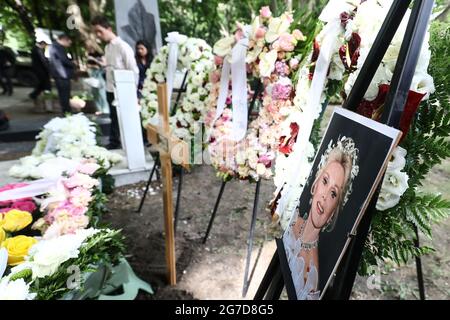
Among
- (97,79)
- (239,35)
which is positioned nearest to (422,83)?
(239,35)

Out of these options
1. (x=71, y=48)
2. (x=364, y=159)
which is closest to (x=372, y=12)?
(x=364, y=159)

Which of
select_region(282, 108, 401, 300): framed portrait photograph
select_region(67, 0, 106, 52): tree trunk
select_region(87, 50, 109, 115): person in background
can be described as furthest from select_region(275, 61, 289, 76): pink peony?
select_region(67, 0, 106, 52): tree trunk

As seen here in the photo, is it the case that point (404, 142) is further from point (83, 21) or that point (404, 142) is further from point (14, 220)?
point (83, 21)

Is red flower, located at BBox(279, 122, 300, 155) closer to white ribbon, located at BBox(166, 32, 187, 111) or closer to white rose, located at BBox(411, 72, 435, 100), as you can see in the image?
white rose, located at BBox(411, 72, 435, 100)

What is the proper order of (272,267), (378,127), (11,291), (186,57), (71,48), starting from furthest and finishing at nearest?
(71,48) → (186,57) → (272,267) → (11,291) → (378,127)

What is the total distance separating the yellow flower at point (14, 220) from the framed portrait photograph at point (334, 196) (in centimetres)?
113

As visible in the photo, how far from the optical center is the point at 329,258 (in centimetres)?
58

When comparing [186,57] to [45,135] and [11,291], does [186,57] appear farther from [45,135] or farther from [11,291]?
[11,291]

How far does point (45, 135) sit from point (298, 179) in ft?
6.81

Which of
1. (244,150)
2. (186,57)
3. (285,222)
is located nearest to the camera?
(285,222)

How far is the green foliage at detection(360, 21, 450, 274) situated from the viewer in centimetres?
66

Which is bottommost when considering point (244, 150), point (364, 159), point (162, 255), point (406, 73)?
point (162, 255)

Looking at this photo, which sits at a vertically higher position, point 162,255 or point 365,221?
point 365,221

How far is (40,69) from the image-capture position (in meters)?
5.69
